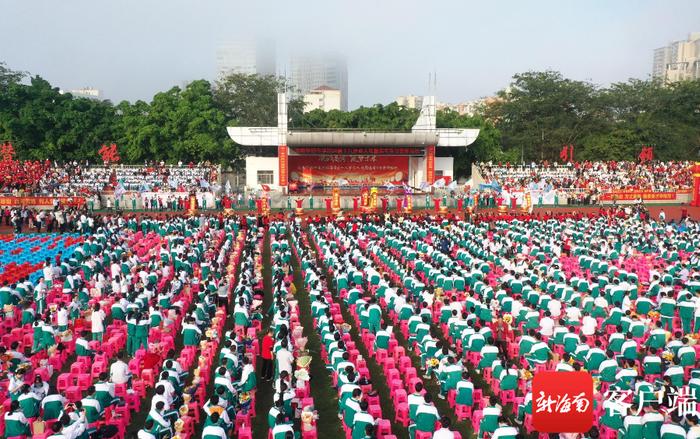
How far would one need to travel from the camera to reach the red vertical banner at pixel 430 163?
3778 cm

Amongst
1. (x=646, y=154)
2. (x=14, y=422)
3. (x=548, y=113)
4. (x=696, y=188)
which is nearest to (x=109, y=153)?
(x=14, y=422)

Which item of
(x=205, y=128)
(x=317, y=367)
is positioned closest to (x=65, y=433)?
(x=317, y=367)

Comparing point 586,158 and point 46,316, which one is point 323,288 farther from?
point 586,158

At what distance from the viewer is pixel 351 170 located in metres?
41.4

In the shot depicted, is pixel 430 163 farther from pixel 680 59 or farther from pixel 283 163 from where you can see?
pixel 680 59

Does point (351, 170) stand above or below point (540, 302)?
above

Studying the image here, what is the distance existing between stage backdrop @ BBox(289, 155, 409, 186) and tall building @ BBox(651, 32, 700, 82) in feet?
243

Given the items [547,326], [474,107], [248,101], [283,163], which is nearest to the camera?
[547,326]

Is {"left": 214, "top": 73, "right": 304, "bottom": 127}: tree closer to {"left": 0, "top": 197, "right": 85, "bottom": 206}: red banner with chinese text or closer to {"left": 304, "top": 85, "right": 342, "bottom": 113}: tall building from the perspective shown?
{"left": 0, "top": 197, "right": 85, "bottom": 206}: red banner with chinese text

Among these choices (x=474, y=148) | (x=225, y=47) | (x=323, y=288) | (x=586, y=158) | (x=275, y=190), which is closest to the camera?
(x=323, y=288)

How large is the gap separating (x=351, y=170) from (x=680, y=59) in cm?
13830

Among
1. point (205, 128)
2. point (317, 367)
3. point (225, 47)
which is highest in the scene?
point (225, 47)

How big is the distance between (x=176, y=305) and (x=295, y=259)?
760 centimetres

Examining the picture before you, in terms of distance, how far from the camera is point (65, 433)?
6730 millimetres
